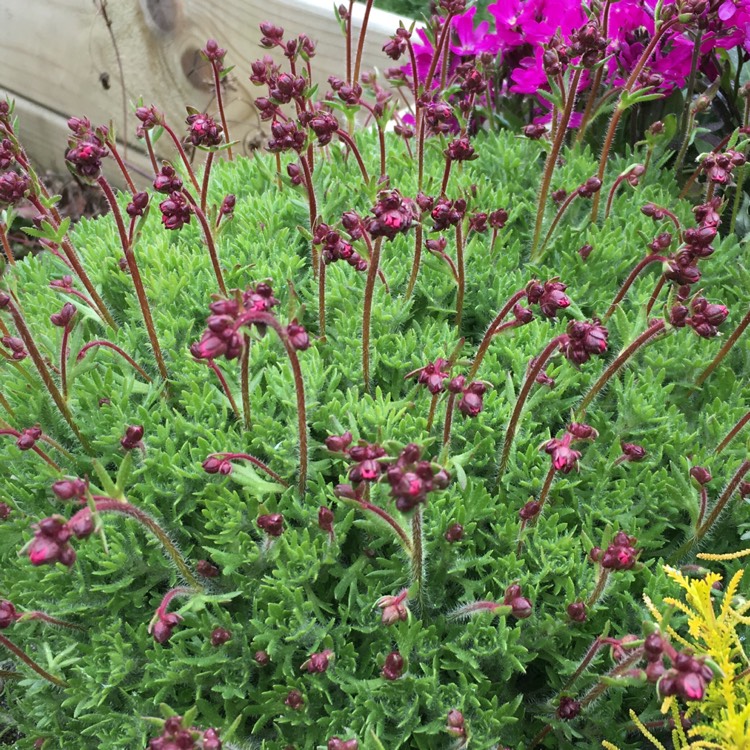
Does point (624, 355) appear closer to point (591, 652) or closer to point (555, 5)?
point (591, 652)

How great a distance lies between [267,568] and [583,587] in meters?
0.72

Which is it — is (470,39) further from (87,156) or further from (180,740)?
(180,740)

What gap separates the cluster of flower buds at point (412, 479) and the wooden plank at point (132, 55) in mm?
2844

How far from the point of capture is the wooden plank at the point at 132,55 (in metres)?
3.70

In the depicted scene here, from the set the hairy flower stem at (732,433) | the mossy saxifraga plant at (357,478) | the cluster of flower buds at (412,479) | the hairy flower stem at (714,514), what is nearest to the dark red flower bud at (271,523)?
the mossy saxifraga plant at (357,478)

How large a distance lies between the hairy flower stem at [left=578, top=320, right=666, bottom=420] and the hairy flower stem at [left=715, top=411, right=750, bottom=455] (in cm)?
28

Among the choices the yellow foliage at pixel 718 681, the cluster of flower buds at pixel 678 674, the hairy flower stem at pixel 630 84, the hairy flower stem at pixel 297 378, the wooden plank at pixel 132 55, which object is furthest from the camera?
the wooden plank at pixel 132 55

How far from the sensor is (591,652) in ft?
4.87

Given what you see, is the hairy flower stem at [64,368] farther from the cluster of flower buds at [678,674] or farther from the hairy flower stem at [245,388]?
the cluster of flower buds at [678,674]

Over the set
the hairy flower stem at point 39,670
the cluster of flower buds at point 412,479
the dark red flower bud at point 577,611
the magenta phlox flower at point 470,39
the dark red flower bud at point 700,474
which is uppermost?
the magenta phlox flower at point 470,39

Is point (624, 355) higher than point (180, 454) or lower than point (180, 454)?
higher

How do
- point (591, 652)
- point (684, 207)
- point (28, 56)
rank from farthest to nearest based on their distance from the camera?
point (28, 56) < point (684, 207) < point (591, 652)

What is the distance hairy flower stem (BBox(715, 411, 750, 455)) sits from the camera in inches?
67.4

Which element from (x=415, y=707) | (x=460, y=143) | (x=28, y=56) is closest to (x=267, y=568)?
(x=415, y=707)
